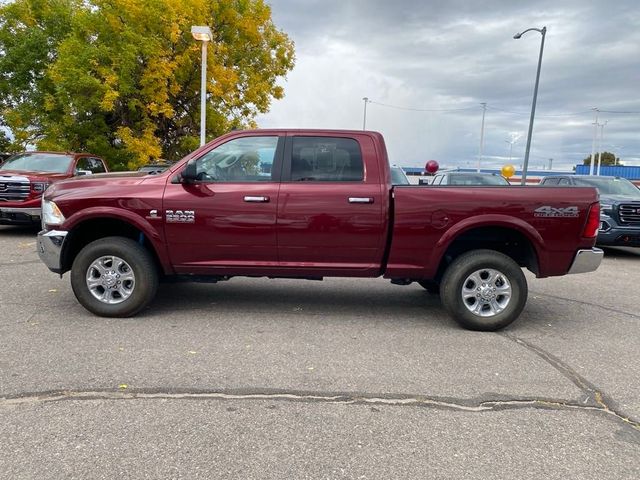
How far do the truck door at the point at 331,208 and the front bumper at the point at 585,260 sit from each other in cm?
197

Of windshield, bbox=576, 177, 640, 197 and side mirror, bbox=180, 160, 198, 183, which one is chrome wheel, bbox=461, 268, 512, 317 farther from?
windshield, bbox=576, 177, 640, 197

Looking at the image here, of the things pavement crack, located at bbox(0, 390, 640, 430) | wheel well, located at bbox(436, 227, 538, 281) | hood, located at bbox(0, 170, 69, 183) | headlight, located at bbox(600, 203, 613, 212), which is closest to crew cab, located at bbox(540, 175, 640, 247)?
headlight, located at bbox(600, 203, 613, 212)

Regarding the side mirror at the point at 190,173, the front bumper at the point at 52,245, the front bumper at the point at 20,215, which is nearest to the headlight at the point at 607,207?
the side mirror at the point at 190,173

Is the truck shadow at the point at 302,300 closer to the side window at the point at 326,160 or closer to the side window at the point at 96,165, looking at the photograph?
the side window at the point at 326,160

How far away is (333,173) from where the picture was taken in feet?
17.6

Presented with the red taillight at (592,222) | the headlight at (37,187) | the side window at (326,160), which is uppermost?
the side window at (326,160)

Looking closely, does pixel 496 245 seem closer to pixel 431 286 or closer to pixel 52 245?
pixel 431 286

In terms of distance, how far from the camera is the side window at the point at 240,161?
533cm

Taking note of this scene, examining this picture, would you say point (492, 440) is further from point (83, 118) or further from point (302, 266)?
point (83, 118)

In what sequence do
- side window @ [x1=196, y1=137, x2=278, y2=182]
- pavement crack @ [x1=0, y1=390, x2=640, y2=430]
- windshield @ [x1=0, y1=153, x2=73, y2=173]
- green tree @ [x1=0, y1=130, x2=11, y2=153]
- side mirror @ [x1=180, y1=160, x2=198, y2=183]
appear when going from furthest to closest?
green tree @ [x1=0, y1=130, x2=11, y2=153] < windshield @ [x1=0, y1=153, x2=73, y2=173] < side window @ [x1=196, y1=137, x2=278, y2=182] < side mirror @ [x1=180, y1=160, x2=198, y2=183] < pavement crack @ [x1=0, y1=390, x2=640, y2=430]

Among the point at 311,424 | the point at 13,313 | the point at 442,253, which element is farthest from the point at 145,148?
the point at 311,424

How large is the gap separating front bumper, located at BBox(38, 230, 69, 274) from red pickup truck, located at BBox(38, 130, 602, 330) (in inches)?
0.4

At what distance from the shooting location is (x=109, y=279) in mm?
5301

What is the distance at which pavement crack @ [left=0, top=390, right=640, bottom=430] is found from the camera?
3492 mm
